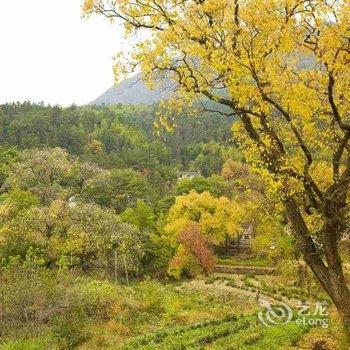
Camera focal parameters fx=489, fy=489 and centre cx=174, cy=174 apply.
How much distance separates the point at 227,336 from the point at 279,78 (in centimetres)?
879

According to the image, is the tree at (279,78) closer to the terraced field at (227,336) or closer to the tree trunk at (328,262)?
the tree trunk at (328,262)

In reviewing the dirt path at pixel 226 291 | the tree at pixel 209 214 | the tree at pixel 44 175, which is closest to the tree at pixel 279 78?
the dirt path at pixel 226 291

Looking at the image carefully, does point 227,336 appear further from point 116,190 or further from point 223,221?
point 116,190

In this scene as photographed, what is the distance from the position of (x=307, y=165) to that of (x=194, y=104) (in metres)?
2.43

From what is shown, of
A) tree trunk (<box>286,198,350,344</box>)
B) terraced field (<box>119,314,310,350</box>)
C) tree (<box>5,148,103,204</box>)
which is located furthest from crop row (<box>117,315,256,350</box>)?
tree (<box>5,148,103,204</box>)

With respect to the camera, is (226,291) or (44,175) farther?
(44,175)

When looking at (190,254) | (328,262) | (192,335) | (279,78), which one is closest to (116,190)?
(190,254)

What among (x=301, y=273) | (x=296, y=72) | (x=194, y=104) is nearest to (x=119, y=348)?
(x=194, y=104)

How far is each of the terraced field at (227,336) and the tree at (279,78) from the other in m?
3.47

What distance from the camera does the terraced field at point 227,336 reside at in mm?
11727

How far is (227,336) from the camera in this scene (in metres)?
13.9

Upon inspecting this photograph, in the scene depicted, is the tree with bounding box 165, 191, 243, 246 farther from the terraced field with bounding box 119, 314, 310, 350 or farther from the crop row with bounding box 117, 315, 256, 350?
the crop row with bounding box 117, 315, 256, 350

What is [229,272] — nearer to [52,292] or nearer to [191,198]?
[191,198]

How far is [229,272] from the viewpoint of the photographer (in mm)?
40750
